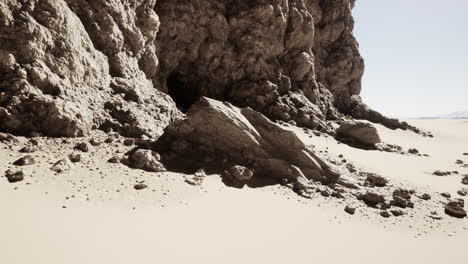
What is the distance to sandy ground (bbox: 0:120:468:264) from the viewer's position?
14.3 feet

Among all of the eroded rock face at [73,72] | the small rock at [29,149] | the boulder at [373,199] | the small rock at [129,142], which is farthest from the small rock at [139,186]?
the boulder at [373,199]

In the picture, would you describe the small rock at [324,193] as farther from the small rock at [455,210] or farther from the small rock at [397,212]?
the small rock at [455,210]

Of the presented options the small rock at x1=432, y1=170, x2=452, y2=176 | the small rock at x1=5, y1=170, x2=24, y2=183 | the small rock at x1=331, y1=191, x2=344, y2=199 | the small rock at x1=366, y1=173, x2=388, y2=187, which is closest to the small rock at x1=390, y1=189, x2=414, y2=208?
the small rock at x1=366, y1=173, x2=388, y2=187

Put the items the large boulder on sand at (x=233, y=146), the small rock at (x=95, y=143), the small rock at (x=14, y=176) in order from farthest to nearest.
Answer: the large boulder on sand at (x=233, y=146) → the small rock at (x=95, y=143) → the small rock at (x=14, y=176)

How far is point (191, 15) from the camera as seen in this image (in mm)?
16375

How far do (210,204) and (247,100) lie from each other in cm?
1244

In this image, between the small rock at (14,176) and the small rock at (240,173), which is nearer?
the small rock at (14,176)

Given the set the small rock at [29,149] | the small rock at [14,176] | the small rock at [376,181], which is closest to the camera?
the small rock at [14,176]

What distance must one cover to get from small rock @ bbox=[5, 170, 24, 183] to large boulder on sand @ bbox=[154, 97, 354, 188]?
10.7 feet

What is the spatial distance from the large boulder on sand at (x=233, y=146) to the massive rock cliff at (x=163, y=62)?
125cm

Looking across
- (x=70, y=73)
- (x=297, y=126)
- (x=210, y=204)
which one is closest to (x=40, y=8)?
(x=70, y=73)

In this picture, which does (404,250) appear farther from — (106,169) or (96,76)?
(96,76)

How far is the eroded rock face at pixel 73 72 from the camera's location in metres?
6.99

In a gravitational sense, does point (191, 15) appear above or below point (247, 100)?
above
